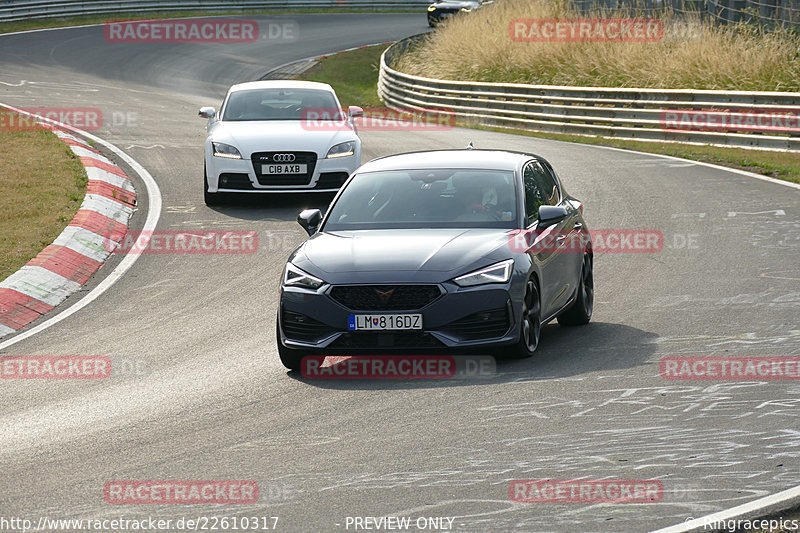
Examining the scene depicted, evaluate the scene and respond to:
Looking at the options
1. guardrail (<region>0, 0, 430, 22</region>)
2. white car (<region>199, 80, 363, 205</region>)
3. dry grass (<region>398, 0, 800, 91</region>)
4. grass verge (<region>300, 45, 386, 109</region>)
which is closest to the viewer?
white car (<region>199, 80, 363, 205</region>)

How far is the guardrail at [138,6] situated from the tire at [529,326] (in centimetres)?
4284

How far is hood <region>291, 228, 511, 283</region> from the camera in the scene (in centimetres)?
861

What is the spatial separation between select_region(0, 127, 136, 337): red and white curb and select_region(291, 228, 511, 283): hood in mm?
3522

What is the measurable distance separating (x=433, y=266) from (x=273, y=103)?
10.6m

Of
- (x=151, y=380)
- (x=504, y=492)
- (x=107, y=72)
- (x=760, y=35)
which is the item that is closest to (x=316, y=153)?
(x=151, y=380)

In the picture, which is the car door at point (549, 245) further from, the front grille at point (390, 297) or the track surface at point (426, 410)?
the front grille at point (390, 297)

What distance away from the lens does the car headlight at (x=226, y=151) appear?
1730cm

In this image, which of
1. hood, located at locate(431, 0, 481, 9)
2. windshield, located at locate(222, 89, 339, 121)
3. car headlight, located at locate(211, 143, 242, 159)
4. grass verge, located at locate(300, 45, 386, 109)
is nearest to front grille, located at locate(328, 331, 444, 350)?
car headlight, located at locate(211, 143, 242, 159)

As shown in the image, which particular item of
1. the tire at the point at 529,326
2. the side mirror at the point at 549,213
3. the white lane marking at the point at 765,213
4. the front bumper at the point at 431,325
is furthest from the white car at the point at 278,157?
the front bumper at the point at 431,325

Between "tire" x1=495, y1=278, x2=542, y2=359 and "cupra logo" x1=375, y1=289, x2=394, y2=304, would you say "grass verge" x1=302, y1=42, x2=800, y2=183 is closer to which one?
"tire" x1=495, y1=278, x2=542, y2=359

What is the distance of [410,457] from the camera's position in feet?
21.5

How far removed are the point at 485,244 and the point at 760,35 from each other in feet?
72.6

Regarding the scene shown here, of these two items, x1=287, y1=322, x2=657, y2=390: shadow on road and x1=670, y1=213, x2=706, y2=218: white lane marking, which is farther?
x1=670, y1=213, x2=706, y2=218: white lane marking

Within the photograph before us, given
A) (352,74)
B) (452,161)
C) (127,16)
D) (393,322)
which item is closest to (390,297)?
(393,322)
